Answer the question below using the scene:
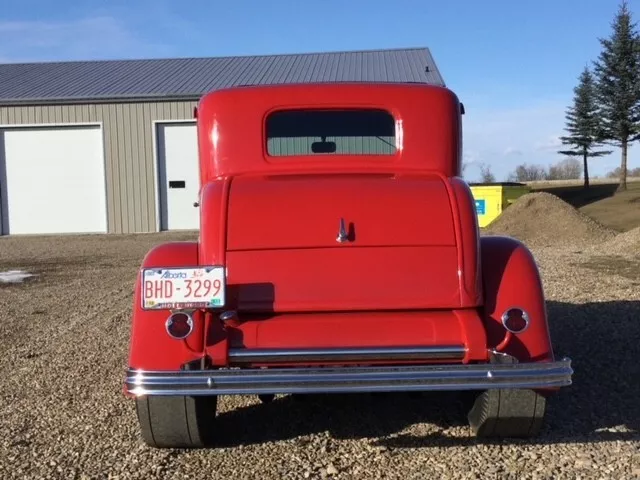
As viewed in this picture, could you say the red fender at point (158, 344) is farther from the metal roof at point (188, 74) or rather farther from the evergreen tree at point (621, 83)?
the evergreen tree at point (621, 83)

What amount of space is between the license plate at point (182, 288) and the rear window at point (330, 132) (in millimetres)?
1399

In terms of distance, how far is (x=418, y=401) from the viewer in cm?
505

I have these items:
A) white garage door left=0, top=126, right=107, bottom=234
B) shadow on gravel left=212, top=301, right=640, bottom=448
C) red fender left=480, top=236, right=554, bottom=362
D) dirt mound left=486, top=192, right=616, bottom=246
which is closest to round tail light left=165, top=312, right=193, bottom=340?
shadow on gravel left=212, top=301, right=640, bottom=448

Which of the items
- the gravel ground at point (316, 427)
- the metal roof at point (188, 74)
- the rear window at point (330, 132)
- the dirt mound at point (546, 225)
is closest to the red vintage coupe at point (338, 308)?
the gravel ground at point (316, 427)

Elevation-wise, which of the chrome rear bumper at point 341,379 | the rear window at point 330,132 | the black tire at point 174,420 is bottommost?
the black tire at point 174,420

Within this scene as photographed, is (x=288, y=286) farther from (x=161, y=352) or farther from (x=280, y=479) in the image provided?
(x=280, y=479)

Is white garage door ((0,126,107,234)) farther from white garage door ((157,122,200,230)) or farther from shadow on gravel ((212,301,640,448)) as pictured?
shadow on gravel ((212,301,640,448))

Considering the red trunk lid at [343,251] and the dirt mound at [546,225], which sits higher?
the red trunk lid at [343,251]

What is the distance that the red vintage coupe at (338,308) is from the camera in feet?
11.4

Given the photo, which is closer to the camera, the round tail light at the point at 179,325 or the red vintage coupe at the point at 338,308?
the red vintage coupe at the point at 338,308

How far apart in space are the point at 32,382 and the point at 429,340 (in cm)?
347

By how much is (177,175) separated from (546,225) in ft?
36.0

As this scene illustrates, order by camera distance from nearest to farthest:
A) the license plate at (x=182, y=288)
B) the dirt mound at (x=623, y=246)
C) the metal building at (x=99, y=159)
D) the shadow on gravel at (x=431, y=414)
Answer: the license plate at (x=182, y=288) → the shadow on gravel at (x=431, y=414) → the dirt mound at (x=623, y=246) → the metal building at (x=99, y=159)

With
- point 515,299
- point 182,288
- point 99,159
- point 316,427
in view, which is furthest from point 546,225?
point 182,288
